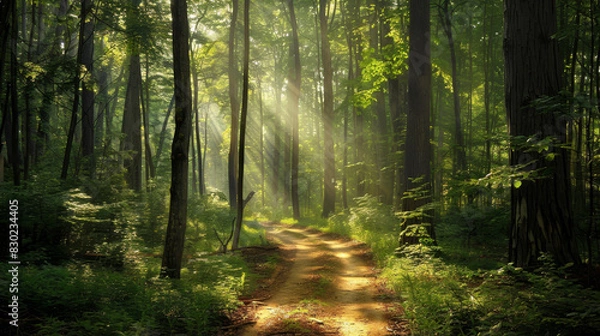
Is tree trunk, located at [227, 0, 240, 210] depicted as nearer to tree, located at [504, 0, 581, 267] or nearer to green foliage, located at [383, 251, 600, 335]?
green foliage, located at [383, 251, 600, 335]

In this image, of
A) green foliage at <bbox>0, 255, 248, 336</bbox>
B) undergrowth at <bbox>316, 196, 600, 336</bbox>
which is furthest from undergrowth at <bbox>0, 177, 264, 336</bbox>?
undergrowth at <bbox>316, 196, 600, 336</bbox>

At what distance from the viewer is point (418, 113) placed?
35.0ft

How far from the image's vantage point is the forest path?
6176 mm

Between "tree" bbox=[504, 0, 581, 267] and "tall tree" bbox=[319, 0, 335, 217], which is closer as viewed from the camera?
"tree" bbox=[504, 0, 581, 267]

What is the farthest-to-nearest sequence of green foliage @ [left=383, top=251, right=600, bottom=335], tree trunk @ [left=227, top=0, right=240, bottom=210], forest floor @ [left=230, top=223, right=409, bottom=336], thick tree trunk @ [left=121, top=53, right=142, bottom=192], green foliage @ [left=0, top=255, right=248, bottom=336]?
tree trunk @ [left=227, top=0, right=240, bottom=210] → thick tree trunk @ [left=121, top=53, right=142, bottom=192] → forest floor @ [left=230, top=223, right=409, bottom=336] → green foliage @ [left=0, top=255, right=248, bottom=336] → green foliage @ [left=383, top=251, right=600, bottom=335]

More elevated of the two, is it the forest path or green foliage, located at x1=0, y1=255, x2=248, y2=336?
green foliage, located at x1=0, y1=255, x2=248, y2=336

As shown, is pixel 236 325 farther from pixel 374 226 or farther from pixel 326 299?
pixel 374 226

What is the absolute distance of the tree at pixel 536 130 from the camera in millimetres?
6090

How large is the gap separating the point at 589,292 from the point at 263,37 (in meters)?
27.6

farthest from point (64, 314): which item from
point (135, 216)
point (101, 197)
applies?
point (101, 197)

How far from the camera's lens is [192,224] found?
48.7ft

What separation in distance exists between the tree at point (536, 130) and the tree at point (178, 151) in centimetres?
620

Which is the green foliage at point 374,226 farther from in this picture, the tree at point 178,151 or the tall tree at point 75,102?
the tall tree at point 75,102

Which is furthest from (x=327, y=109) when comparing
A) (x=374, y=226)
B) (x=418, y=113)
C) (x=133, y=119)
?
(x=418, y=113)
